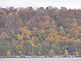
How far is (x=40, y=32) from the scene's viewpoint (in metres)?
10.4

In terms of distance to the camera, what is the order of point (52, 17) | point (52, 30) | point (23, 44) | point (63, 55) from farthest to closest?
point (52, 17)
point (52, 30)
point (23, 44)
point (63, 55)

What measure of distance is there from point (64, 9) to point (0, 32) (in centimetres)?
324

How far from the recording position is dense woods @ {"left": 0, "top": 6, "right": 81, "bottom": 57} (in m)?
9.40

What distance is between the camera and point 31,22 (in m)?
11.5

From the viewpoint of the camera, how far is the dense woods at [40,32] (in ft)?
30.8

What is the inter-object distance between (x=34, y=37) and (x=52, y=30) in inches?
35.1

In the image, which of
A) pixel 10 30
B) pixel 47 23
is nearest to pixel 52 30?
pixel 47 23

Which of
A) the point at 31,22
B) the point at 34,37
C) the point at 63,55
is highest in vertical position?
the point at 31,22

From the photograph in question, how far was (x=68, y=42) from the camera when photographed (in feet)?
31.7

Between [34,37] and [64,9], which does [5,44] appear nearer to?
[34,37]

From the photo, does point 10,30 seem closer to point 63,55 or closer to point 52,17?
point 52,17

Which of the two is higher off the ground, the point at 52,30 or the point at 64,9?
the point at 64,9

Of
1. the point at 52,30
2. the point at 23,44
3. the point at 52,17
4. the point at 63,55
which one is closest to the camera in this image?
the point at 63,55

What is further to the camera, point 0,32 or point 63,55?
point 0,32
